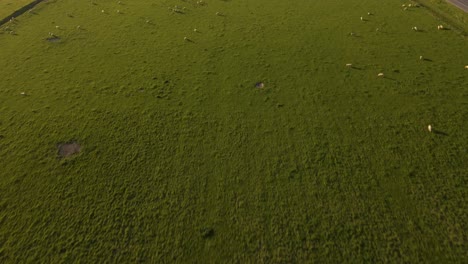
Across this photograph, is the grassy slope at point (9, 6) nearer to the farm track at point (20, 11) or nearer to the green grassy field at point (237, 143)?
the farm track at point (20, 11)

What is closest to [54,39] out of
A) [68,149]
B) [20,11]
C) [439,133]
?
[20,11]

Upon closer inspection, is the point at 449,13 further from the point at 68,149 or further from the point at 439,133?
the point at 68,149

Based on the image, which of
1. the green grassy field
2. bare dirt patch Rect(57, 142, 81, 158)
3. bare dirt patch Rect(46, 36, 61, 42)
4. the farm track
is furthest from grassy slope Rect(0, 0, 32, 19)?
bare dirt patch Rect(57, 142, 81, 158)

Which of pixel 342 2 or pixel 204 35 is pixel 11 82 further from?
pixel 342 2

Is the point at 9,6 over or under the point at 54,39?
over

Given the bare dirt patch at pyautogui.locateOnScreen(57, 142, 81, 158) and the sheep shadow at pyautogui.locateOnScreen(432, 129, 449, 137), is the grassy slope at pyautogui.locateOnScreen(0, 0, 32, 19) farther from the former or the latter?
the sheep shadow at pyautogui.locateOnScreen(432, 129, 449, 137)

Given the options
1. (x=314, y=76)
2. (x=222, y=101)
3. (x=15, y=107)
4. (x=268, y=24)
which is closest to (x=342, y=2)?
(x=268, y=24)
